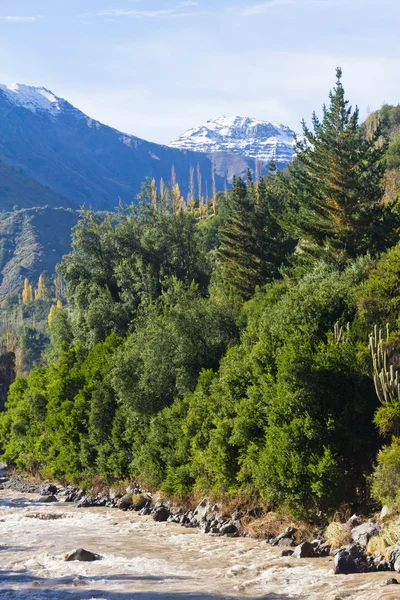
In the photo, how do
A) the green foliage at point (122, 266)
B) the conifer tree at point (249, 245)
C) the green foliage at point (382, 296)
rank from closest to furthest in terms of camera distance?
the green foliage at point (382, 296)
the conifer tree at point (249, 245)
the green foliage at point (122, 266)

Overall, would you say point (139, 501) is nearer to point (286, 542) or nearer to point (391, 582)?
point (286, 542)

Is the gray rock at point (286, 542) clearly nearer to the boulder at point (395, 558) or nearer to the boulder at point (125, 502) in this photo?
the boulder at point (395, 558)

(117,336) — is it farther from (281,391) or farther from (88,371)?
(281,391)

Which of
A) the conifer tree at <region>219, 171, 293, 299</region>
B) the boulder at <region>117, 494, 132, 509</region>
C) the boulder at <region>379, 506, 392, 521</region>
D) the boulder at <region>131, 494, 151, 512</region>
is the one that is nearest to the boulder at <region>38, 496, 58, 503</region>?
the boulder at <region>117, 494, 132, 509</region>

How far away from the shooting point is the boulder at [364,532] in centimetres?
1980

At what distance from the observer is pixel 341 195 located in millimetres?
36125

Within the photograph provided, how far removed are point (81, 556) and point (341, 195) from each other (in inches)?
902

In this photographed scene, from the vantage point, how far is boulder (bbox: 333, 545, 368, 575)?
18.2 meters

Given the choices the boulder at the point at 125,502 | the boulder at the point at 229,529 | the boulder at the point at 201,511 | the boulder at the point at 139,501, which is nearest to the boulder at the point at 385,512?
the boulder at the point at 229,529

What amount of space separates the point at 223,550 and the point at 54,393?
2680 cm

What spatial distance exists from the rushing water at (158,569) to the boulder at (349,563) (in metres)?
0.33

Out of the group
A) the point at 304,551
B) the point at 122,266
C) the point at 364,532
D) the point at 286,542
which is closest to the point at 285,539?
the point at 286,542

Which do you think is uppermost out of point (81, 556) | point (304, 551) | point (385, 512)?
point (385, 512)

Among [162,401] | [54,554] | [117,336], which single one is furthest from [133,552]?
[117,336]
